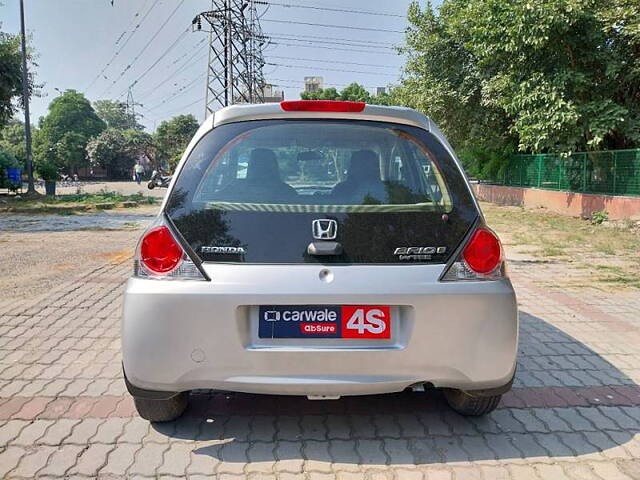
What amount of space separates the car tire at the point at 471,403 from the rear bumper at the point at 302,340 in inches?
18.7

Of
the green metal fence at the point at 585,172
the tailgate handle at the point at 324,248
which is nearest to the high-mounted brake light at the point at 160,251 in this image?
the tailgate handle at the point at 324,248

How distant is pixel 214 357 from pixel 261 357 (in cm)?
21

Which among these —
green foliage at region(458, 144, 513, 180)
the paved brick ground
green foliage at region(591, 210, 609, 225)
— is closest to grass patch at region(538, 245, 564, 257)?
green foliage at region(591, 210, 609, 225)

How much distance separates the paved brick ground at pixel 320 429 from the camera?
8.07 ft

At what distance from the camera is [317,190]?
264cm

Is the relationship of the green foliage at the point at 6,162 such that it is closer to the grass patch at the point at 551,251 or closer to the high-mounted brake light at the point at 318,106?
the grass patch at the point at 551,251

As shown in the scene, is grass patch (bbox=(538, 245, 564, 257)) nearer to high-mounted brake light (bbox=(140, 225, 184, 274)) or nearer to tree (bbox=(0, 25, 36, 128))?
high-mounted brake light (bbox=(140, 225, 184, 274))

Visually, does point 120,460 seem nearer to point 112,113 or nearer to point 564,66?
point 564,66

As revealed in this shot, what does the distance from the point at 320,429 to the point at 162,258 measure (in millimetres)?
1246

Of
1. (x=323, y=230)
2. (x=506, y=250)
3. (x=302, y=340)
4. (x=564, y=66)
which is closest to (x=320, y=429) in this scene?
(x=302, y=340)

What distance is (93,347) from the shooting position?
4113 mm

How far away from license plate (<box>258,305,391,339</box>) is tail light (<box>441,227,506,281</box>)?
39 cm

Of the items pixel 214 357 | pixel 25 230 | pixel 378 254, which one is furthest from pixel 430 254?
pixel 25 230

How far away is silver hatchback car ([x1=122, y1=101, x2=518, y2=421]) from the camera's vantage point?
2.36m
